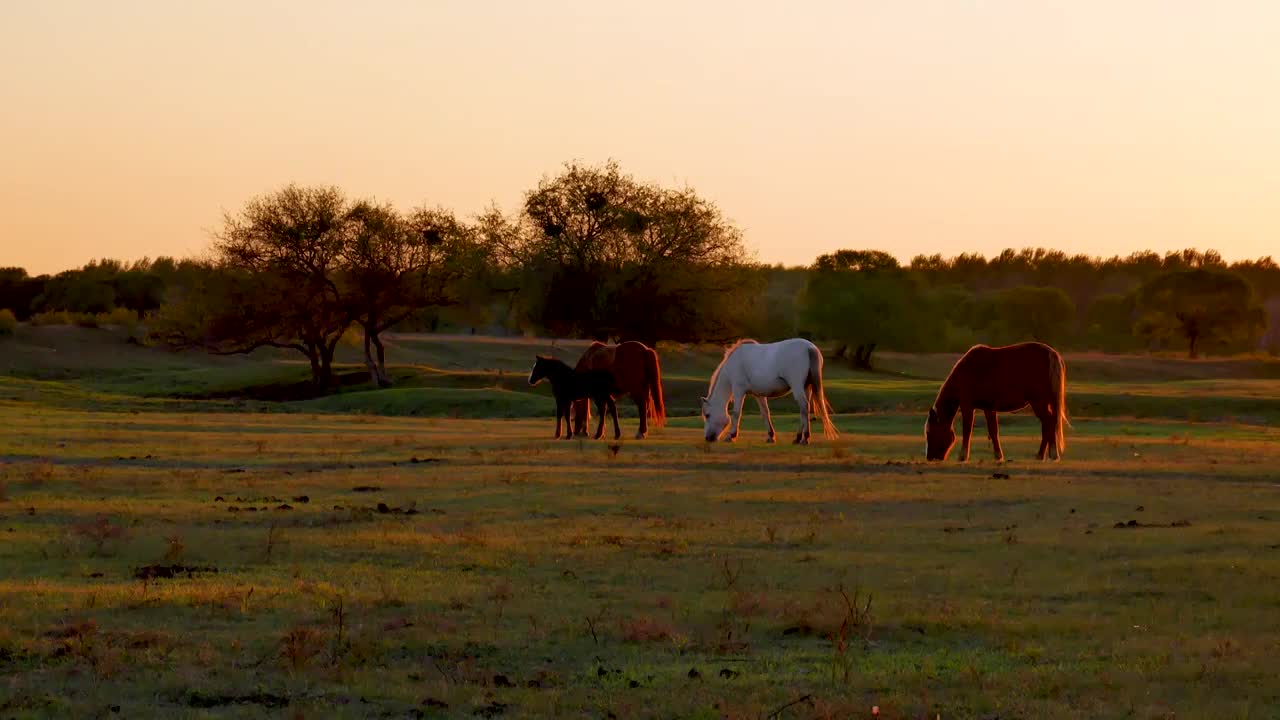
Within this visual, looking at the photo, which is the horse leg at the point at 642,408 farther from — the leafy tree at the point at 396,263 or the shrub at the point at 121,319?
the shrub at the point at 121,319

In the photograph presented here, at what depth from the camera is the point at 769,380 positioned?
33.9 m

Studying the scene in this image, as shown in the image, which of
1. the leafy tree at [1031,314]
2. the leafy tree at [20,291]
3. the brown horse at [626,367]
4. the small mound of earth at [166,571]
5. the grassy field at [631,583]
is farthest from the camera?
the leafy tree at [1031,314]

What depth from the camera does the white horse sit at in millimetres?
33406

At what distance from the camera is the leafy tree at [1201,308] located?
11681 centimetres

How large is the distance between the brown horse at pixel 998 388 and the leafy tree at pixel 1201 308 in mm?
92516

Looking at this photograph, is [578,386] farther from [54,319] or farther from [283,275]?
[54,319]

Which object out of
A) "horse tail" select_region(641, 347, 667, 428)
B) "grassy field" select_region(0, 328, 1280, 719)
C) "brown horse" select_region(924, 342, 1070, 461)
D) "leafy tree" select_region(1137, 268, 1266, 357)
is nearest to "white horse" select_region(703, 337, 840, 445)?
"horse tail" select_region(641, 347, 667, 428)

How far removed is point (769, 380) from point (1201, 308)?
9308 centimetres

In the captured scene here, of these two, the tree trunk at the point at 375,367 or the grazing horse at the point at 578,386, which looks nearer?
the grazing horse at the point at 578,386

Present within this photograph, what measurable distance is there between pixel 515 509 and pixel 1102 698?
11.1 meters

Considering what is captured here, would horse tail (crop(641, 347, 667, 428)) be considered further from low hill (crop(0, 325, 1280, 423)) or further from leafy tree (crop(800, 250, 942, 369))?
leafy tree (crop(800, 250, 942, 369))

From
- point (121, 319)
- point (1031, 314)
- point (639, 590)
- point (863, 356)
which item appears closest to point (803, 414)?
point (639, 590)

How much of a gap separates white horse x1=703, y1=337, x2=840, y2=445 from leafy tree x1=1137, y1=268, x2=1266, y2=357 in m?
89.4

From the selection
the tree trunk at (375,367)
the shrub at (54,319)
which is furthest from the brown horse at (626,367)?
the shrub at (54,319)
